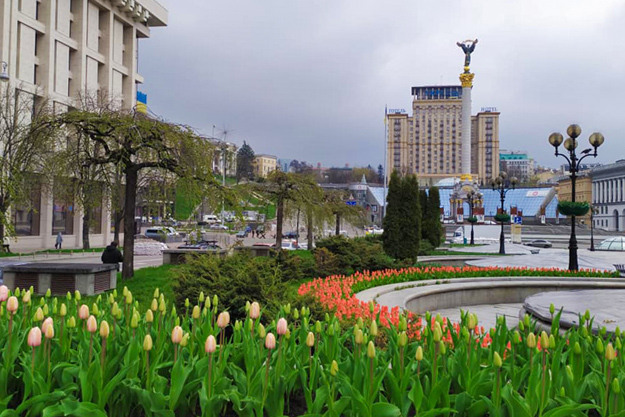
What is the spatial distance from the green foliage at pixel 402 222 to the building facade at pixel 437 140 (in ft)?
511

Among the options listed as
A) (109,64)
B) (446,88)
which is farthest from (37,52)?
(446,88)

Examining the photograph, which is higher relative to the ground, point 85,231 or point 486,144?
point 486,144

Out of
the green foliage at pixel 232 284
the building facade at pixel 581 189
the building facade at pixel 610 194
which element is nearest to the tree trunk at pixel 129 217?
the green foliage at pixel 232 284

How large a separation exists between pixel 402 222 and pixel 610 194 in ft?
353

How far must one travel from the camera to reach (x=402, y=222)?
54.1 feet

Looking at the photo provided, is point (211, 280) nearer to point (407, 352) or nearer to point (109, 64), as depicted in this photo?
point (407, 352)

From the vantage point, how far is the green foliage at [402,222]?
53.8ft

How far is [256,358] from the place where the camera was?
3391mm

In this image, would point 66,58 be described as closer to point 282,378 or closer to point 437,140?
point 282,378

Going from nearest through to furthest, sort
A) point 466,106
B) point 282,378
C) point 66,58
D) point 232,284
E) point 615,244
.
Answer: point 282,378 → point 232,284 → point 615,244 → point 66,58 → point 466,106

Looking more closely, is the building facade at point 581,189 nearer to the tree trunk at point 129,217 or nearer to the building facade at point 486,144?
the building facade at point 486,144

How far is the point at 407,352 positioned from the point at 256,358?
1.21 m

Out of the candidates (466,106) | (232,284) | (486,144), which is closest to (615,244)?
(232,284)

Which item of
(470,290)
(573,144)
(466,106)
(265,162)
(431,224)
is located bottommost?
(470,290)
